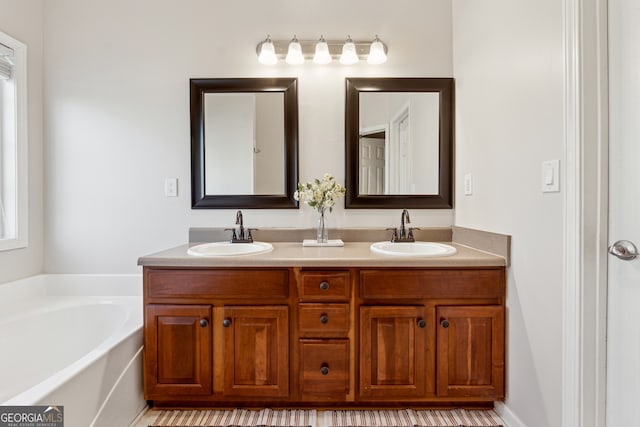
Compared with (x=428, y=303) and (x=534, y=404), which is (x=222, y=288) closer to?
(x=428, y=303)

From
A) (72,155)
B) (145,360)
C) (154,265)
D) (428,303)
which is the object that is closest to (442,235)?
(428,303)

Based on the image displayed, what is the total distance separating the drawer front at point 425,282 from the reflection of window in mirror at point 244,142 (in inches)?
34.3

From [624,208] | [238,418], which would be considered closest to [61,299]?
[238,418]

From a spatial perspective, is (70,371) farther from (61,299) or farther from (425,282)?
(425,282)

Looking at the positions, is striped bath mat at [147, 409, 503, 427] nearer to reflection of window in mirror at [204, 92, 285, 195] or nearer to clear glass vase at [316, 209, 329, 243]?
clear glass vase at [316, 209, 329, 243]

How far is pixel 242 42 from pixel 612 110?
1.92 meters

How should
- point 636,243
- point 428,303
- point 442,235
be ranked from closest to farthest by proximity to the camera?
point 636,243
point 428,303
point 442,235

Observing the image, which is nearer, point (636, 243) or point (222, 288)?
point (636, 243)

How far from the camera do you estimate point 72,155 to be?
2100 mm

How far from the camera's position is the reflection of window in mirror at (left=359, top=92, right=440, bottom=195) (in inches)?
82.2

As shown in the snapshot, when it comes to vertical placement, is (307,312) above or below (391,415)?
above

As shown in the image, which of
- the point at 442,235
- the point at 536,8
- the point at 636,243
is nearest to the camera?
the point at 636,243

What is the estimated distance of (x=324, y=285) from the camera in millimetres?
1562

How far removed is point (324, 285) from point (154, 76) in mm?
1694
